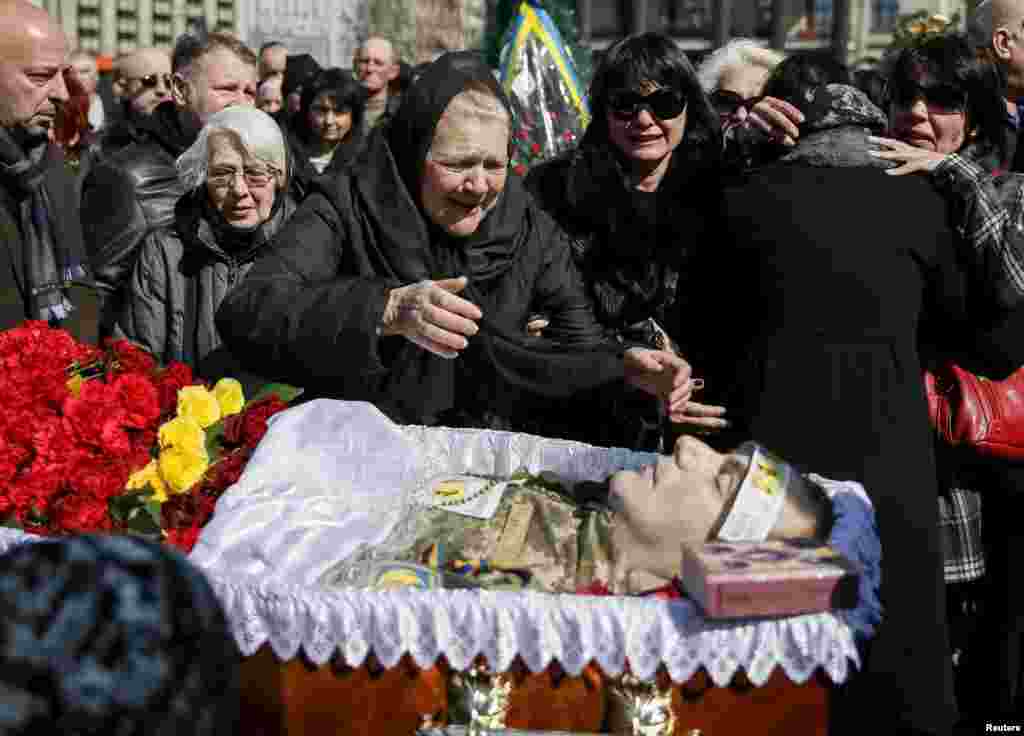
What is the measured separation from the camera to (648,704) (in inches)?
81.4

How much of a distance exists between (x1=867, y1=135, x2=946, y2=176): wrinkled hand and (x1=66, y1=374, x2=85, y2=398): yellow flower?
1.94 meters

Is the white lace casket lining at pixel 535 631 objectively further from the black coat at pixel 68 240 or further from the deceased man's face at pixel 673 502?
the black coat at pixel 68 240

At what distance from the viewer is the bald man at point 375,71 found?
7559 millimetres

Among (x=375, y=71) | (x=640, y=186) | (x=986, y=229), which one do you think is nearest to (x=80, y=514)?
(x=640, y=186)

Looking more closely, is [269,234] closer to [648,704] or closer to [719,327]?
[719,327]

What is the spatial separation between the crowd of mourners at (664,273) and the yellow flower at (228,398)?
91 mm

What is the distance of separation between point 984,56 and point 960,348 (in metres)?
0.94

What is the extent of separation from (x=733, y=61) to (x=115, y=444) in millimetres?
2646

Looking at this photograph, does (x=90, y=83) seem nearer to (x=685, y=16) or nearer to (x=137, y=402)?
(x=137, y=402)

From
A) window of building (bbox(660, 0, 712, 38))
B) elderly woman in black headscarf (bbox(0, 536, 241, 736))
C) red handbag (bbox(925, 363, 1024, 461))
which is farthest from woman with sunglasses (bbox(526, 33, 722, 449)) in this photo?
window of building (bbox(660, 0, 712, 38))

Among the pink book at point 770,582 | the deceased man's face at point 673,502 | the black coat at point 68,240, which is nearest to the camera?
the pink book at point 770,582

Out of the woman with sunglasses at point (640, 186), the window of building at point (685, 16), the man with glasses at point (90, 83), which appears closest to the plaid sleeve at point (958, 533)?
the woman with sunglasses at point (640, 186)

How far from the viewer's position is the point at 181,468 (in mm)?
2557

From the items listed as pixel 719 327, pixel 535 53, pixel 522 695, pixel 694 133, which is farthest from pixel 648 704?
pixel 535 53
